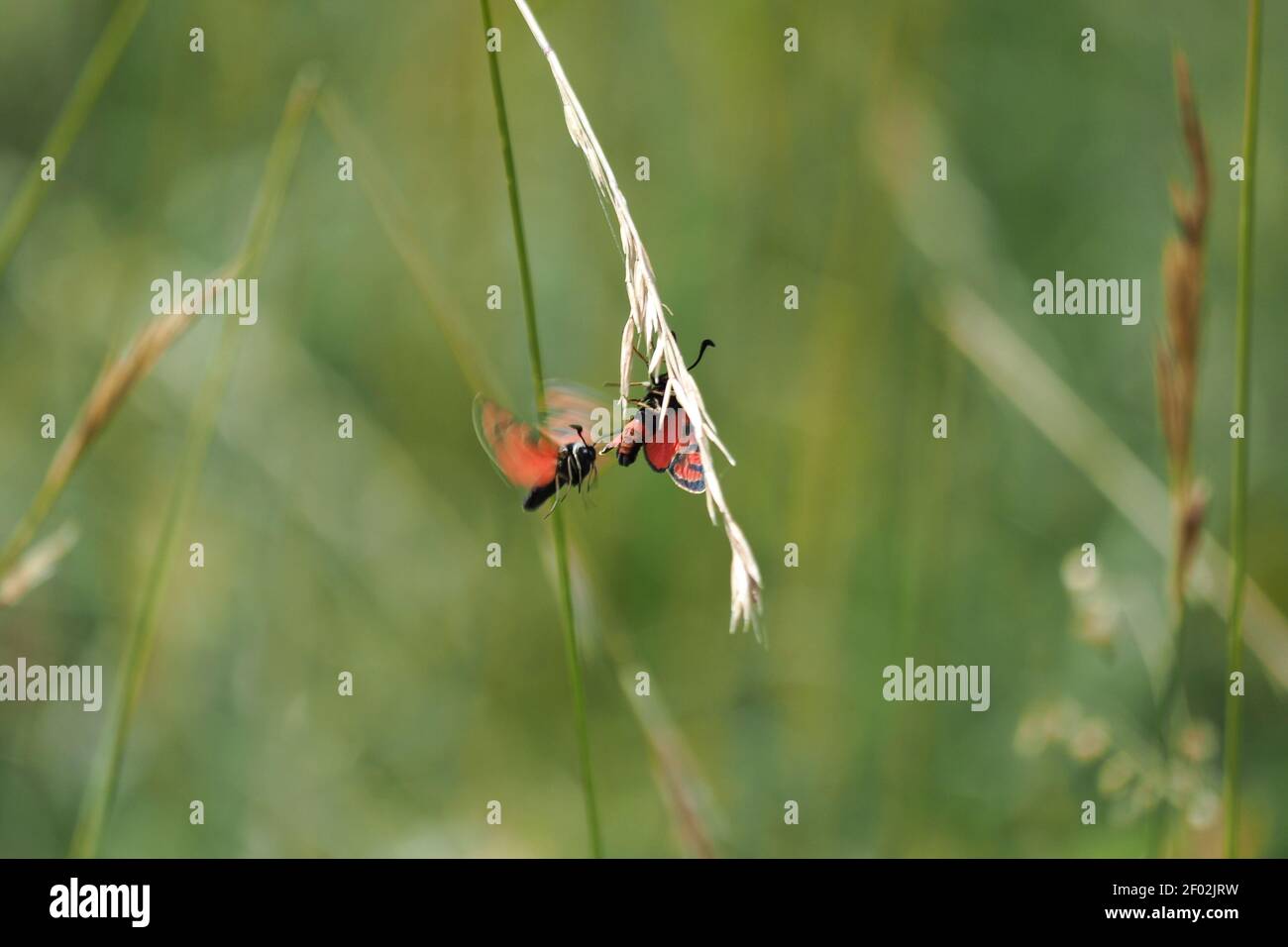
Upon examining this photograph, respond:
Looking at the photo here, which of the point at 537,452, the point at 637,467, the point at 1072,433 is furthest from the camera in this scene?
the point at 637,467

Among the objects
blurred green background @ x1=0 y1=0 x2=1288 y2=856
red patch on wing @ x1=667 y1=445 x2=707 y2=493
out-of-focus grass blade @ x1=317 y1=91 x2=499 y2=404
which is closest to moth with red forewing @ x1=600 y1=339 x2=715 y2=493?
red patch on wing @ x1=667 y1=445 x2=707 y2=493

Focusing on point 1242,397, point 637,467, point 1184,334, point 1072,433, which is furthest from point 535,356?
point 637,467

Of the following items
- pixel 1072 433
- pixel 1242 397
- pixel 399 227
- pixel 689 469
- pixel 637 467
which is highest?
pixel 399 227

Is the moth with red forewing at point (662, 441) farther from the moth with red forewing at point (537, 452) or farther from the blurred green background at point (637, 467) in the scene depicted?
the blurred green background at point (637, 467)

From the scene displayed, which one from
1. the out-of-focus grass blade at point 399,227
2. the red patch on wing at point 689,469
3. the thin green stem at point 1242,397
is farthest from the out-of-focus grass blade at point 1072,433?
the red patch on wing at point 689,469

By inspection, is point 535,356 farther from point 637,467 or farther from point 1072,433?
point 637,467

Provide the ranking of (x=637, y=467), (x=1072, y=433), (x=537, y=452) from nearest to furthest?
(x=537, y=452) < (x=1072, y=433) < (x=637, y=467)

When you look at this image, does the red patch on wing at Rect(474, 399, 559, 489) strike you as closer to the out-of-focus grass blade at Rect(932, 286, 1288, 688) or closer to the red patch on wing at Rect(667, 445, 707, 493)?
the red patch on wing at Rect(667, 445, 707, 493)

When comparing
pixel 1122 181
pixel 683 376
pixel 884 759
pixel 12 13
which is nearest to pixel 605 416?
pixel 683 376
